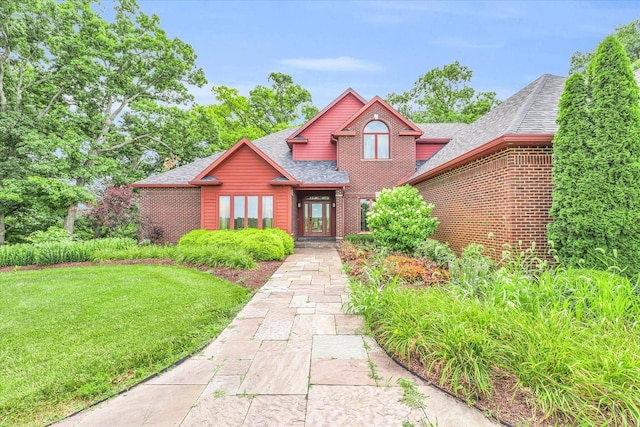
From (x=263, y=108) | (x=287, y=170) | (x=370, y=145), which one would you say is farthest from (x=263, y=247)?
(x=263, y=108)

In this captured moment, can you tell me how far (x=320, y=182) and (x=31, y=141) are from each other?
1406 centimetres

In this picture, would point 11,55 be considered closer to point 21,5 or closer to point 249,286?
point 21,5

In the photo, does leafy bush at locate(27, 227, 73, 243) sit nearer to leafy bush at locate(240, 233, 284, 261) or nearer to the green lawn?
the green lawn

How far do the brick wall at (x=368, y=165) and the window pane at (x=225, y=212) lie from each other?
564cm

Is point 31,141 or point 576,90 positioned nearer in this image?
point 576,90

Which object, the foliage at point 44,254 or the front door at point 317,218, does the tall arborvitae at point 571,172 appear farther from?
the foliage at point 44,254

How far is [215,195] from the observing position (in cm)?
1225

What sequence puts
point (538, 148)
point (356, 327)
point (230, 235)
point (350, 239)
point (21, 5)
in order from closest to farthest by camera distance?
1. point (356, 327)
2. point (538, 148)
3. point (230, 235)
4. point (350, 239)
5. point (21, 5)

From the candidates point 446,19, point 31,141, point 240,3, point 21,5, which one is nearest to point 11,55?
point 21,5

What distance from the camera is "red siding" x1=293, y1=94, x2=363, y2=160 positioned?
16.0 m

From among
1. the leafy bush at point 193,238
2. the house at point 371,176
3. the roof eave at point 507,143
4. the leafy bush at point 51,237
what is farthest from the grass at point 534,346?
the leafy bush at point 51,237

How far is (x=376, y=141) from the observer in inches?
581

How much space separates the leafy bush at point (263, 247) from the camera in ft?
30.3

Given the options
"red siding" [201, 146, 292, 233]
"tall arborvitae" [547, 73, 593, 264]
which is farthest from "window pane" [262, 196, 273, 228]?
"tall arborvitae" [547, 73, 593, 264]
